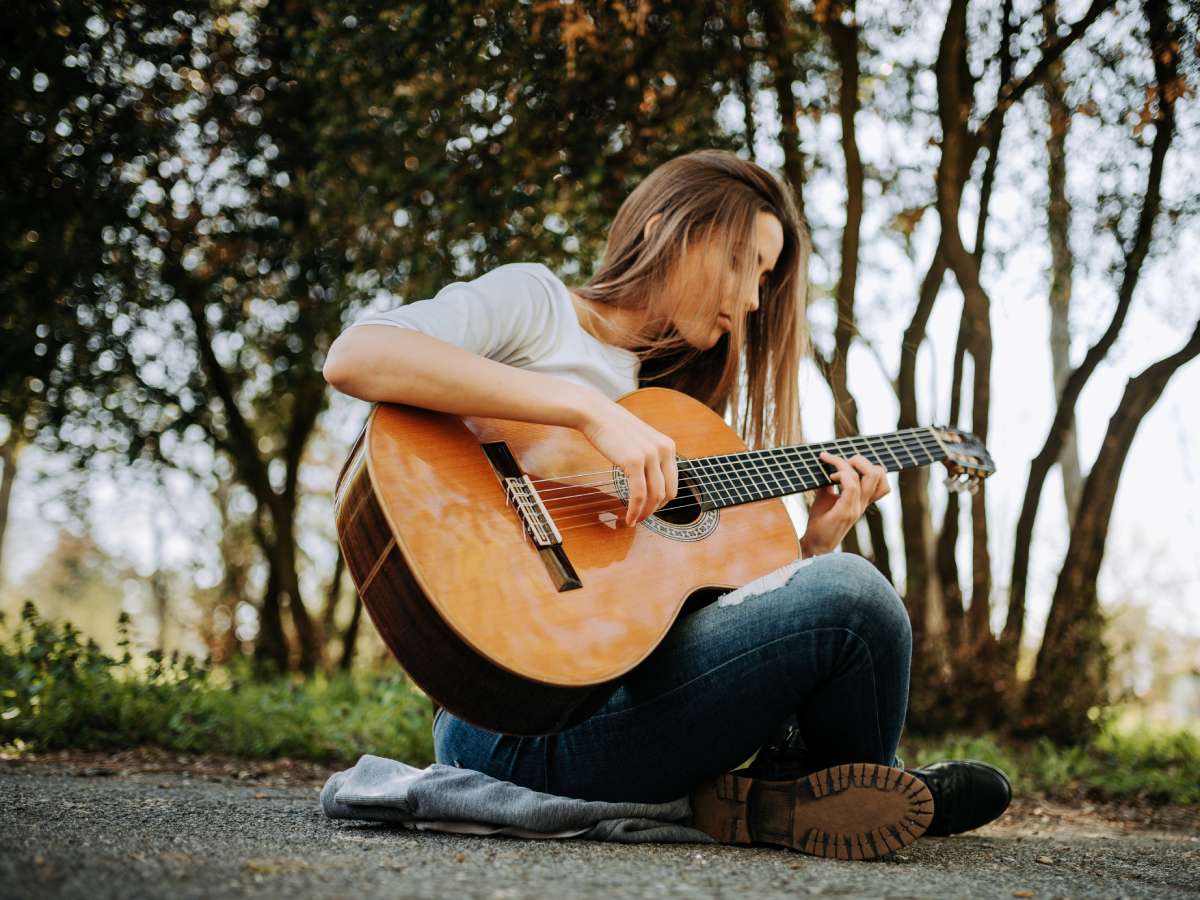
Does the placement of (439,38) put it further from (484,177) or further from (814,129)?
(814,129)

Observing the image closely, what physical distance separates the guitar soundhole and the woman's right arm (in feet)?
0.61

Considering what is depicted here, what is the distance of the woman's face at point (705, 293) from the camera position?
102 inches

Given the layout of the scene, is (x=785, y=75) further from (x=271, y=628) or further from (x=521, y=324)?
(x=271, y=628)

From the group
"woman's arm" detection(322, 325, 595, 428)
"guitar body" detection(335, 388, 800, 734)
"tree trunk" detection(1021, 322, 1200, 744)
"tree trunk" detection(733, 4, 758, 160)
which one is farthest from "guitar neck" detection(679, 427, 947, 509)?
"tree trunk" detection(733, 4, 758, 160)

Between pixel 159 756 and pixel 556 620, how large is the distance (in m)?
2.86

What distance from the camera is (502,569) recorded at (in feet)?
6.03

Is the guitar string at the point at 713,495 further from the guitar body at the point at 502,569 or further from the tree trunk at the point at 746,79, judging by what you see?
the tree trunk at the point at 746,79

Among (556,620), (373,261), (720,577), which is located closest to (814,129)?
(373,261)

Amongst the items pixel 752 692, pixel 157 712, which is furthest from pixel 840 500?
pixel 157 712

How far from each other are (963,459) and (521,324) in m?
1.53

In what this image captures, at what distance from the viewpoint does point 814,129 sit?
5.67 meters

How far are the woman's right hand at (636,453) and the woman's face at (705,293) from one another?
2.12 feet

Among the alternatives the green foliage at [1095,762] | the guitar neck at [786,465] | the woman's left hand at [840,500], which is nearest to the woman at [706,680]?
the guitar neck at [786,465]

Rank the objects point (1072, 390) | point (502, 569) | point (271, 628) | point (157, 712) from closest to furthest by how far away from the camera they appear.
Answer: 1. point (502, 569)
2. point (157, 712)
3. point (1072, 390)
4. point (271, 628)
